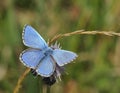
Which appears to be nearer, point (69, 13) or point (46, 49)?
point (46, 49)

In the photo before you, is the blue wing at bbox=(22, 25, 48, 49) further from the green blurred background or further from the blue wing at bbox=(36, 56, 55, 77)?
the green blurred background

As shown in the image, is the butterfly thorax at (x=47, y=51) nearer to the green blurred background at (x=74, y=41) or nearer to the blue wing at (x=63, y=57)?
the blue wing at (x=63, y=57)

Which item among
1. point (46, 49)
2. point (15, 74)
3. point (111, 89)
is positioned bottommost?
point (111, 89)

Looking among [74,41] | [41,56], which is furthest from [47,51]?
[74,41]

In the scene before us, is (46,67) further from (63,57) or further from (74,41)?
(74,41)

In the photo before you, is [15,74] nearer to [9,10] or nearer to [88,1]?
[9,10]

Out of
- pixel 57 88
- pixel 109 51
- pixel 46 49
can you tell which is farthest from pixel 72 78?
pixel 46 49

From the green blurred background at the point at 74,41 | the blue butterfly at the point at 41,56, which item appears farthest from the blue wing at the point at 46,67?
the green blurred background at the point at 74,41

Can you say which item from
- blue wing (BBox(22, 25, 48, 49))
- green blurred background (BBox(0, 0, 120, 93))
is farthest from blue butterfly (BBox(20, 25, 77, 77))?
green blurred background (BBox(0, 0, 120, 93))
